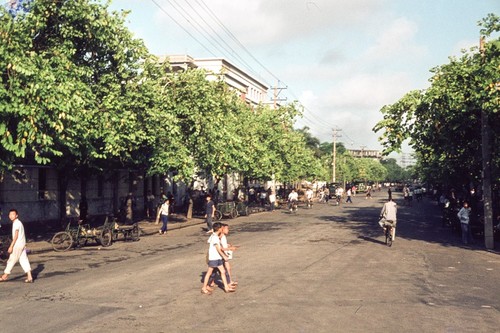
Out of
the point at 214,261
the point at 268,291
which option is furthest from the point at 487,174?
the point at 214,261

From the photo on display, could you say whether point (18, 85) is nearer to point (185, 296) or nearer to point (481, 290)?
point (185, 296)

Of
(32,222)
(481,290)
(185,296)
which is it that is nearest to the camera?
(185,296)

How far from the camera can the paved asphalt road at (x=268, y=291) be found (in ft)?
27.9

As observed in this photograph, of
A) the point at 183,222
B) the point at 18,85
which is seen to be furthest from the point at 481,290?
the point at 183,222

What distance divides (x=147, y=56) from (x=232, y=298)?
50.9ft

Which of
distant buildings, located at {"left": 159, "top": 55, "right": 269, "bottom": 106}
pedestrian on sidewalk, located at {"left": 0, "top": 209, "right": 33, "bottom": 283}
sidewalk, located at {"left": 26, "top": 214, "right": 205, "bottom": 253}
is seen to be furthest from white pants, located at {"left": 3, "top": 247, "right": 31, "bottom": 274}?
distant buildings, located at {"left": 159, "top": 55, "right": 269, "bottom": 106}

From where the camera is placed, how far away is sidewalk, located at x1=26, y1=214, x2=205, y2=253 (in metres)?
19.0

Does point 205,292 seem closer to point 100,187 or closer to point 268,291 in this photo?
point 268,291

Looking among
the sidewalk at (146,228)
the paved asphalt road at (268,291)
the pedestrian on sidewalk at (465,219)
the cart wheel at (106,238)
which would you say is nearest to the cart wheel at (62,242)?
the sidewalk at (146,228)

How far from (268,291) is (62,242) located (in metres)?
10.7

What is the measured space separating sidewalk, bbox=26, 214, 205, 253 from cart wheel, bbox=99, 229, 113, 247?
187cm

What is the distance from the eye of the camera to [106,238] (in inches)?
802

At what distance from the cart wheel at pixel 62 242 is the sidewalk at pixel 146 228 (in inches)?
13.6

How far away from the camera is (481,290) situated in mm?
11484
